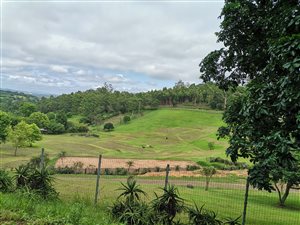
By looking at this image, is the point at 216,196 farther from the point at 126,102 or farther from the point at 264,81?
the point at 126,102

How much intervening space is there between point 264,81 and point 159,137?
253ft

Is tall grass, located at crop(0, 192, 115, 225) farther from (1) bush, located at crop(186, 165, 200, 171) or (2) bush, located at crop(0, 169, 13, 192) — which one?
(1) bush, located at crop(186, 165, 200, 171)

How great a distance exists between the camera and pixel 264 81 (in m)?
7.86

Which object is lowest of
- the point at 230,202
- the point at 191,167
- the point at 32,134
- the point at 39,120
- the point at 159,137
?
the point at 159,137

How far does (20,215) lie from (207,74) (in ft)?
25.2

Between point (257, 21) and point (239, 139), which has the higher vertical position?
point (257, 21)

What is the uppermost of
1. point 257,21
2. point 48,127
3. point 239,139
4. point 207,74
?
point 257,21

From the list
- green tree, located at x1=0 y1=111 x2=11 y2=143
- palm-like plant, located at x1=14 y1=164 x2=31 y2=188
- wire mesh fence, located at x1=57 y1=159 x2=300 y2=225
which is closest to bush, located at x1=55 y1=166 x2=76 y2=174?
wire mesh fence, located at x1=57 y1=159 x2=300 y2=225

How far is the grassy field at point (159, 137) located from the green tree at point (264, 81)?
156ft

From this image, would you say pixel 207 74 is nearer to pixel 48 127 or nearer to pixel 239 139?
pixel 239 139

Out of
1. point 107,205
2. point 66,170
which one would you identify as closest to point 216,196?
point 107,205

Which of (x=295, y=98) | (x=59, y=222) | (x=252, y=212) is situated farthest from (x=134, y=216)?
(x=252, y=212)

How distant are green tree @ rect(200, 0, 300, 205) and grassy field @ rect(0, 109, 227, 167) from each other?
156 ft

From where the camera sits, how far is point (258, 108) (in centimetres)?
683
